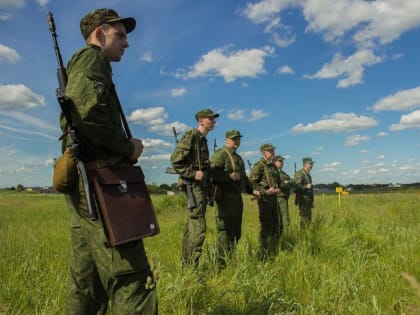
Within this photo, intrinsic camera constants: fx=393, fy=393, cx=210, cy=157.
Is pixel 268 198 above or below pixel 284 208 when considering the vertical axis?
above

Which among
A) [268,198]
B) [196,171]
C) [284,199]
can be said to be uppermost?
[196,171]

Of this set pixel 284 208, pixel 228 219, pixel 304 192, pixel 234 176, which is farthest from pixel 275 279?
pixel 304 192

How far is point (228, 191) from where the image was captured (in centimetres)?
630

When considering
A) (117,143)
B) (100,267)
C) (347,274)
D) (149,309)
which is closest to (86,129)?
(117,143)

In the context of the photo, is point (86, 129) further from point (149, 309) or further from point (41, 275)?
point (41, 275)

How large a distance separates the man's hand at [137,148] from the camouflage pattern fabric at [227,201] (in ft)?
11.6

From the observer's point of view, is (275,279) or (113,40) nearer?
(113,40)

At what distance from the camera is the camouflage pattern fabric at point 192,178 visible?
16.8 feet

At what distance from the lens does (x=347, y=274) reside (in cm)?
427

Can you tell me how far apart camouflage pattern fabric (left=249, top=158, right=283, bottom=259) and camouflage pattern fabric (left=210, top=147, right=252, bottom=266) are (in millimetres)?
540

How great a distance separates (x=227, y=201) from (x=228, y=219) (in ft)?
A: 0.94

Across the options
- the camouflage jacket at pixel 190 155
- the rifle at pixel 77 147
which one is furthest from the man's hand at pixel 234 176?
the rifle at pixel 77 147

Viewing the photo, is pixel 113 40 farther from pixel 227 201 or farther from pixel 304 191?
pixel 304 191

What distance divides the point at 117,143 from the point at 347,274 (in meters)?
3.15
